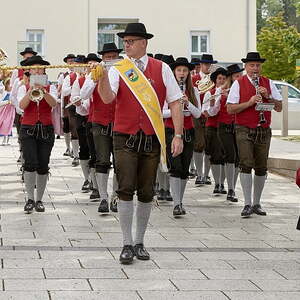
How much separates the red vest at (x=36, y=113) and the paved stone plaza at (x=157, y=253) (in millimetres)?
1074

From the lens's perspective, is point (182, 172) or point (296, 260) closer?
point (296, 260)

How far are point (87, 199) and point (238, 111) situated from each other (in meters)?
2.61

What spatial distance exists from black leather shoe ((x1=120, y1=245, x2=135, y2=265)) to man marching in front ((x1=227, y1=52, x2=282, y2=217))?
3.12 metres

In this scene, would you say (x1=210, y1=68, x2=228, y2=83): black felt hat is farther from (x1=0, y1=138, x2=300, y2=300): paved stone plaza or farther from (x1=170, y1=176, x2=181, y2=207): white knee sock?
(x1=170, y1=176, x2=181, y2=207): white knee sock

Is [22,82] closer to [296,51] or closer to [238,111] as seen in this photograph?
[238,111]

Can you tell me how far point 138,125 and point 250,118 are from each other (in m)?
3.00

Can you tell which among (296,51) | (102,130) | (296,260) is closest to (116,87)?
(296,260)

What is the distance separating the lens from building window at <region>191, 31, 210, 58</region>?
3034 cm

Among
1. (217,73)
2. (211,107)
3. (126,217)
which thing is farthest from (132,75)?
(217,73)

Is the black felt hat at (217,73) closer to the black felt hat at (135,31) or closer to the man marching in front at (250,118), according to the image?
the man marching in front at (250,118)

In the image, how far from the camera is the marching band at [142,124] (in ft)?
25.5

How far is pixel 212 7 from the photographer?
30.0 meters

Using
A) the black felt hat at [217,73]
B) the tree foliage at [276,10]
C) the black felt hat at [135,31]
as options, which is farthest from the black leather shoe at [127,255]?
the tree foliage at [276,10]

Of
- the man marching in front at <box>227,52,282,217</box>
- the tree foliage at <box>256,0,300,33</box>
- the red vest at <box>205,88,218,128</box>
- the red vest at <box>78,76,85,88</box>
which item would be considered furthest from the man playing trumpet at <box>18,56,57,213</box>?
the tree foliage at <box>256,0,300,33</box>
